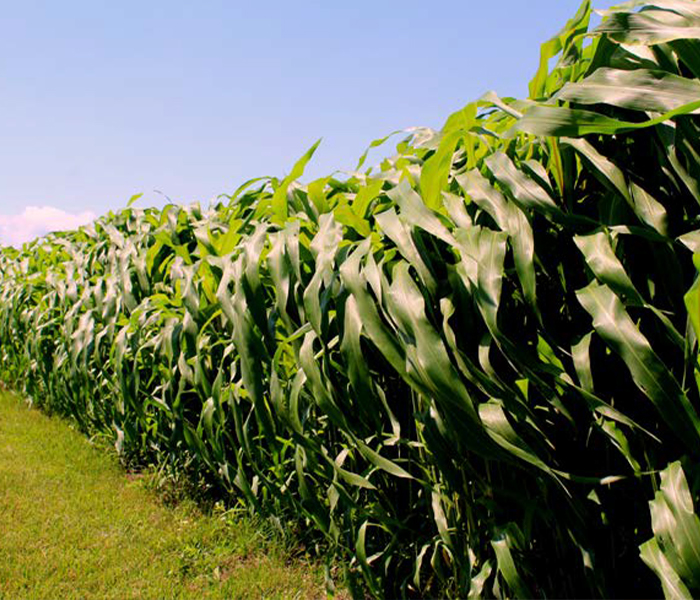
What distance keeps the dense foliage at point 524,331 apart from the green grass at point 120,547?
363 millimetres

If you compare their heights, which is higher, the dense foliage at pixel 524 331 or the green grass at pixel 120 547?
the dense foliage at pixel 524 331

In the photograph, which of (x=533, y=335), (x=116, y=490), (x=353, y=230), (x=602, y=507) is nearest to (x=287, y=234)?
(x=353, y=230)

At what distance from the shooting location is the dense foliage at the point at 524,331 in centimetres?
123

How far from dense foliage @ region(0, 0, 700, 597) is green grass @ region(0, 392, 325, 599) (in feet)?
1.19

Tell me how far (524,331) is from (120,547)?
1.81m

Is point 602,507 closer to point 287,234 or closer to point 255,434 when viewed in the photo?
point 287,234

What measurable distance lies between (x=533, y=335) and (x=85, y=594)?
5.58 ft

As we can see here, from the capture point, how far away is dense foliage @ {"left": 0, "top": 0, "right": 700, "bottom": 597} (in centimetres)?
123

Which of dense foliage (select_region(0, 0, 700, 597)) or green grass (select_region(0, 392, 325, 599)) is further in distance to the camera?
green grass (select_region(0, 392, 325, 599))

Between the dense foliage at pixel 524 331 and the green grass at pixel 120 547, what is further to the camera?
the green grass at pixel 120 547

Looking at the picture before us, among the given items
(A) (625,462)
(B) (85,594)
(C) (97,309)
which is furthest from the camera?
(C) (97,309)

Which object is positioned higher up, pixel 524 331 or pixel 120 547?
pixel 524 331

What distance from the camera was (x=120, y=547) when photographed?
2.50m

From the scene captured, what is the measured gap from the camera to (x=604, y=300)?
4.03 ft
